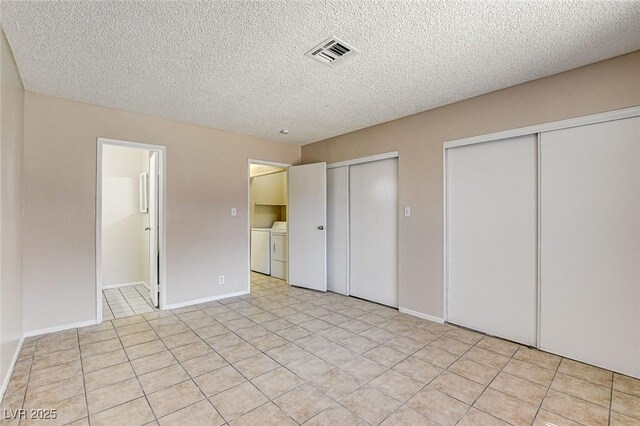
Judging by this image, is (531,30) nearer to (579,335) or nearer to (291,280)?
(579,335)

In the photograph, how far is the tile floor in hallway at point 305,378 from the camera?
70.8 inches

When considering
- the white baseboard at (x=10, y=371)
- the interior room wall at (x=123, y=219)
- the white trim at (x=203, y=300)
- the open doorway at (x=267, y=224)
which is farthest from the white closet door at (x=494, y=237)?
the interior room wall at (x=123, y=219)

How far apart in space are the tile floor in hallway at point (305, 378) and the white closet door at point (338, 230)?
4.19ft

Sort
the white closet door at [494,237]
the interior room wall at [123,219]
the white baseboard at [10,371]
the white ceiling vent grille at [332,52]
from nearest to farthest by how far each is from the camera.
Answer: the white baseboard at [10,371]
the white ceiling vent grille at [332,52]
the white closet door at [494,237]
the interior room wall at [123,219]

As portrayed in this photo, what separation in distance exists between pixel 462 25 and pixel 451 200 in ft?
5.95

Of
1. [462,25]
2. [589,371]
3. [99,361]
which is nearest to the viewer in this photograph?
[462,25]

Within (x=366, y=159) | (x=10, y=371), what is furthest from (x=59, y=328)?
(x=366, y=159)

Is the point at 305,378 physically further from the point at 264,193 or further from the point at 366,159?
the point at 264,193

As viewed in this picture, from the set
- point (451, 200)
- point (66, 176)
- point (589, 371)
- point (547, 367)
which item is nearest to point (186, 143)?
point (66, 176)

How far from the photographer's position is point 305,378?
7.19ft

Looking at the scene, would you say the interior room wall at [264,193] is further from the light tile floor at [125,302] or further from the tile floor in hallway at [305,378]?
the tile floor in hallway at [305,378]

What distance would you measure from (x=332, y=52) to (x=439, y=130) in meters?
1.68

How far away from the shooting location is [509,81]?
267 centimetres

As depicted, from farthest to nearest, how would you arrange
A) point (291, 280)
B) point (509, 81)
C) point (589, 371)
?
point (291, 280) → point (509, 81) → point (589, 371)
